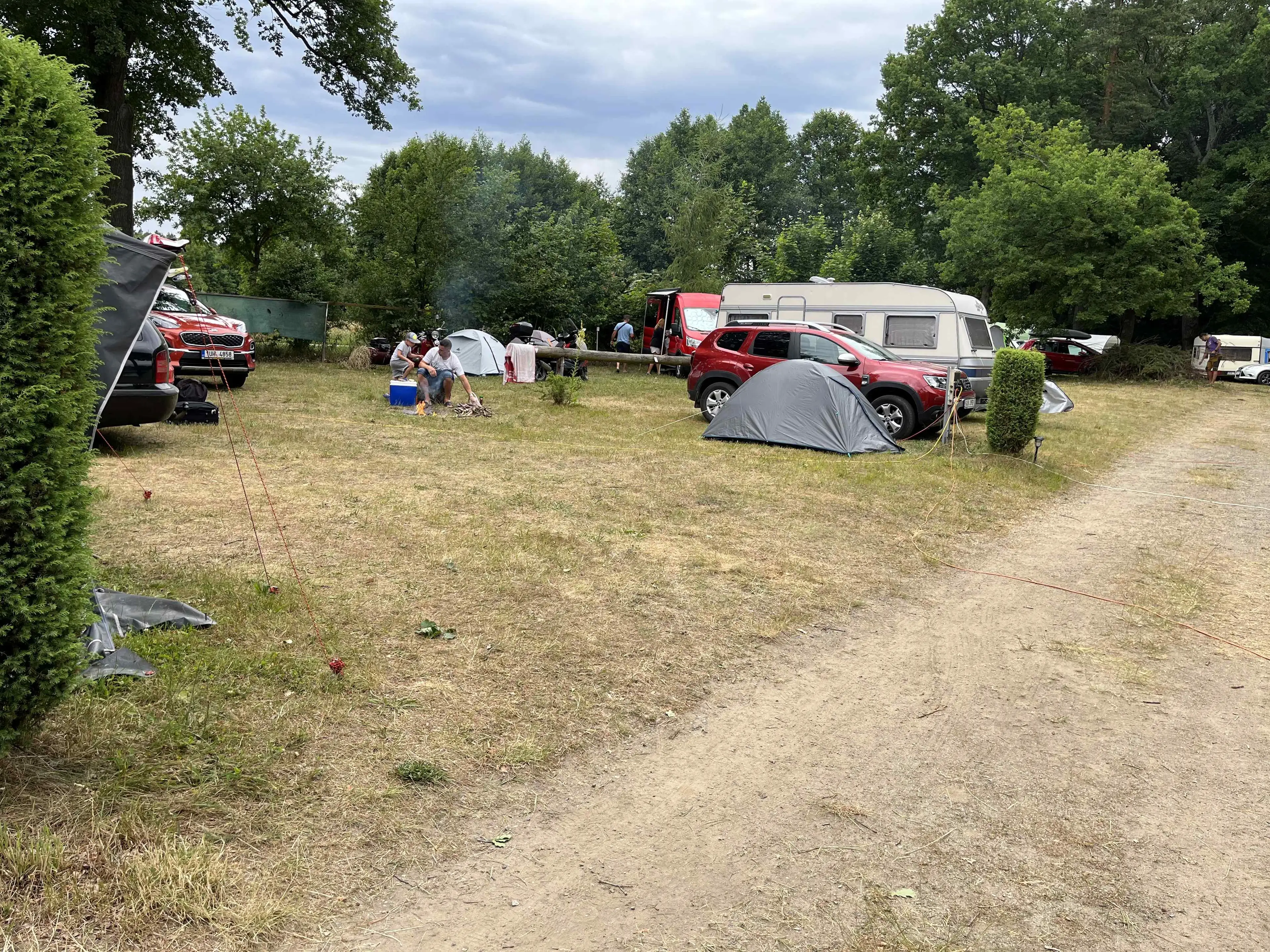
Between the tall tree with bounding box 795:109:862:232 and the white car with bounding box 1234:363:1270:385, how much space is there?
35.5 meters

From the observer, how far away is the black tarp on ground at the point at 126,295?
5.37 m

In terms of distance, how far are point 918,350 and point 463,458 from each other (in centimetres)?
1013

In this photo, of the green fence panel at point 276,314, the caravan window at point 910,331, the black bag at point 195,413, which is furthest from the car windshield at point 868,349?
the green fence panel at point 276,314

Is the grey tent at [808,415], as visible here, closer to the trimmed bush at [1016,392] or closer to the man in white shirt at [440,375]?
the trimmed bush at [1016,392]

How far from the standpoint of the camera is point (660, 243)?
163ft

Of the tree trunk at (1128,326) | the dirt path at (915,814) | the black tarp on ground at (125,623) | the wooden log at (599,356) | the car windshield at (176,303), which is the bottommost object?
the dirt path at (915,814)

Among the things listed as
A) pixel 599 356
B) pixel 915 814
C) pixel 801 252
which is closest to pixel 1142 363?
pixel 801 252

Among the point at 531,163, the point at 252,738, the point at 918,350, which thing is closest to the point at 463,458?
the point at 252,738

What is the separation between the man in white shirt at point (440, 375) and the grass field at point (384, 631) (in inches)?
107

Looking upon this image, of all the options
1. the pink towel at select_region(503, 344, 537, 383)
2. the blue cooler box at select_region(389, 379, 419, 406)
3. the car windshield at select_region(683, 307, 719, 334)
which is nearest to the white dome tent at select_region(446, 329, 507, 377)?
the pink towel at select_region(503, 344, 537, 383)

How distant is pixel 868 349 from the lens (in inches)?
543

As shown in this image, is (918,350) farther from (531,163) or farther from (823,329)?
(531,163)

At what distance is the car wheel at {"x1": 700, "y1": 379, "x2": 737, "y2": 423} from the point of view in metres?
14.5

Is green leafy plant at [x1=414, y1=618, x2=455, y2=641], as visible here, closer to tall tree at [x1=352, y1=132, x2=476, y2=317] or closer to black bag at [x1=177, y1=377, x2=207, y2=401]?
Result: black bag at [x1=177, y1=377, x2=207, y2=401]
